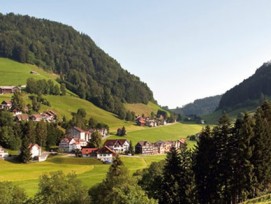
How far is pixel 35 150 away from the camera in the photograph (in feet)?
485

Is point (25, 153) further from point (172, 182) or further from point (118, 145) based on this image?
point (172, 182)

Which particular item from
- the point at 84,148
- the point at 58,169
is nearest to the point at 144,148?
the point at 84,148

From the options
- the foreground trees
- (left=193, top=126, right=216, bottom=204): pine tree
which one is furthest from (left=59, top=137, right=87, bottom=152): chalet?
(left=193, top=126, right=216, bottom=204): pine tree

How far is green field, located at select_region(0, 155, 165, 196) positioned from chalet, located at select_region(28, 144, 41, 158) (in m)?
5.47

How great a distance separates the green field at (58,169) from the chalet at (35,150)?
5.47 metres

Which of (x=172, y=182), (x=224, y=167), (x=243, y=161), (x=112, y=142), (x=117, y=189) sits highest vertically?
(x=112, y=142)

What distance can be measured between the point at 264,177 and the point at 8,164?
91.5 meters

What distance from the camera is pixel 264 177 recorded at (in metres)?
61.8

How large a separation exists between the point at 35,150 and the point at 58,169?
2614 centimetres

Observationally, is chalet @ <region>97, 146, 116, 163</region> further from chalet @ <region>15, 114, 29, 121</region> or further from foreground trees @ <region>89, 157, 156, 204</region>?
foreground trees @ <region>89, 157, 156, 204</region>

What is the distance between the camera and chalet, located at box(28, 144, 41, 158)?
472 feet

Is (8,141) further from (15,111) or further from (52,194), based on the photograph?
(52,194)

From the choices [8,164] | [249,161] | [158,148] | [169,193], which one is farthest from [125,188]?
[158,148]

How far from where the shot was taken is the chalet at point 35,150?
5669 inches
